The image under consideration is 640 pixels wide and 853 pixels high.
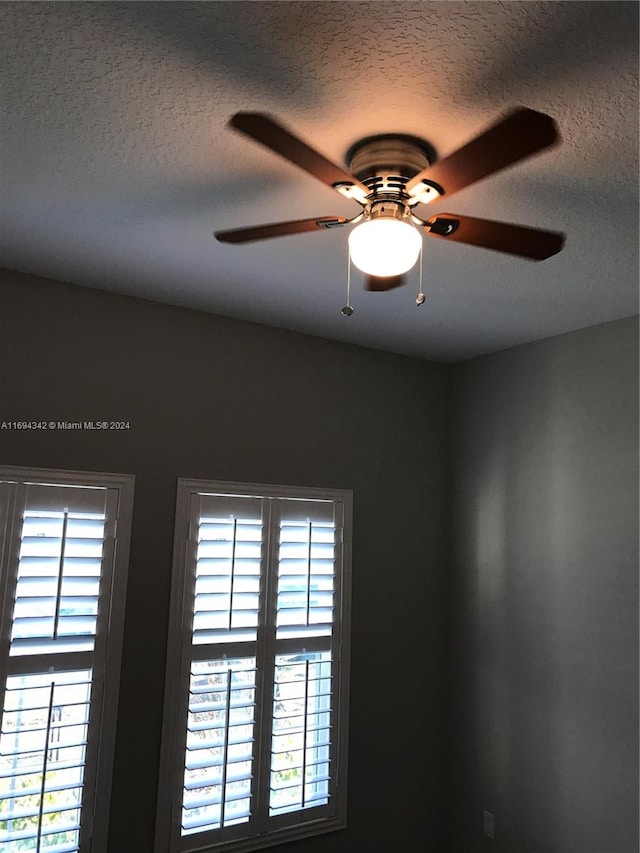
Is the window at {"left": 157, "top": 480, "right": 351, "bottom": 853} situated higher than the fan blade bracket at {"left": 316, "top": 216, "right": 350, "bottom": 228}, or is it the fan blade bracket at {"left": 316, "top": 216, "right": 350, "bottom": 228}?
the fan blade bracket at {"left": 316, "top": 216, "right": 350, "bottom": 228}

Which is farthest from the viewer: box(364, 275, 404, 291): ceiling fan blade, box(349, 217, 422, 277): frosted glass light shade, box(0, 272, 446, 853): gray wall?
box(0, 272, 446, 853): gray wall

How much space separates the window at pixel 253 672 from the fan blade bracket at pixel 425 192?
1.82 metres

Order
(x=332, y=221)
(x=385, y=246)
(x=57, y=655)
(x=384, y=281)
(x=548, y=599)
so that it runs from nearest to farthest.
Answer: (x=385, y=246) → (x=332, y=221) → (x=384, y=281) → (x=57, y=655) → (x=548, y=599)

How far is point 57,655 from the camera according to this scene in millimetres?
2658

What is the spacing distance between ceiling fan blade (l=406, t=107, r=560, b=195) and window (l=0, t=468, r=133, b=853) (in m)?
1.95

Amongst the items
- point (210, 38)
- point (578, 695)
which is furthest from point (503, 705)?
point (210, 38)

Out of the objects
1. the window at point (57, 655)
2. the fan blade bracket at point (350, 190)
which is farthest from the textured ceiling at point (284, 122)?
the window at point (57, 655)

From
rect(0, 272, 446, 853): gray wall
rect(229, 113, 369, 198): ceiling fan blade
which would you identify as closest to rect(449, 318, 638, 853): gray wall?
rect(0, 272, 446, 853): gray wall

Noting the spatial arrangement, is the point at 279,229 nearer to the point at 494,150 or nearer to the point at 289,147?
the point at 289,147

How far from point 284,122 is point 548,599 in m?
2.55

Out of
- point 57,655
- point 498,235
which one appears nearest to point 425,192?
point 498,235

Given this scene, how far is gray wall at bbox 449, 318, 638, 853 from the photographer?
9.66ft

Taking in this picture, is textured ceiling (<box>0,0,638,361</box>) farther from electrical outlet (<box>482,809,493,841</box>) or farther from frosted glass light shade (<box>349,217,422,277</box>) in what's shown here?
electrical outlet (<box>482,809,493,841</box>)

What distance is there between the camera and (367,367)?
3703mm
